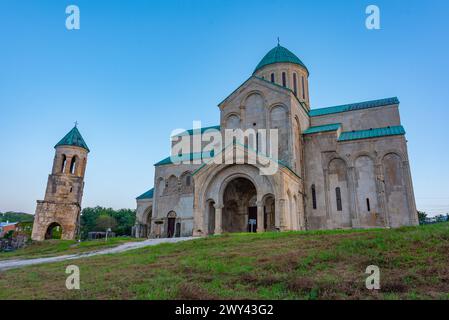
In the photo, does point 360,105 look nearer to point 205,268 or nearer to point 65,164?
point 205,268

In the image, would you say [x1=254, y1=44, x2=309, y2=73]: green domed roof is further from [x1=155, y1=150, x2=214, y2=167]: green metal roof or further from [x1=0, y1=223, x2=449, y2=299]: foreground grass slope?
[x1=0, y1=223, x2=449, y2=299]: foreground grass slope

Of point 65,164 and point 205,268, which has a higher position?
point 65,164

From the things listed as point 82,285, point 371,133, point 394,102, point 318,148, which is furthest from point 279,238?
point 394,102

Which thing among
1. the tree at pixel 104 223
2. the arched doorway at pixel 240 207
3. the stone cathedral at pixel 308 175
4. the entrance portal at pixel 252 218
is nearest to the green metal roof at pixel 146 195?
the stone cathedral at pixel 308 175

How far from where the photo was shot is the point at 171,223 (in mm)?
30297

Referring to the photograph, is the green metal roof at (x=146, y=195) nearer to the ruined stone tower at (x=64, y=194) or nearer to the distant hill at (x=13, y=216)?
the ruined stone tower at (x=64, y=194)

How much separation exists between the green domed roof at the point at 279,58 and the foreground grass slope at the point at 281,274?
21768 mm

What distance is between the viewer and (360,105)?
28078 millimetres

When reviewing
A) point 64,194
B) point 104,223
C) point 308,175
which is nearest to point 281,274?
point 308,175

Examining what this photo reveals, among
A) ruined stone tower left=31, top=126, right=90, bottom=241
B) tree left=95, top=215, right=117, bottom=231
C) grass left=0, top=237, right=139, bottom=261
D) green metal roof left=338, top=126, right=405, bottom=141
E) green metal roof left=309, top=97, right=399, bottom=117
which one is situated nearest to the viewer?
grass left=0, top=237, right=139, bottom=261

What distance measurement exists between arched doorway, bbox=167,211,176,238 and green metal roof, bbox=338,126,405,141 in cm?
1687

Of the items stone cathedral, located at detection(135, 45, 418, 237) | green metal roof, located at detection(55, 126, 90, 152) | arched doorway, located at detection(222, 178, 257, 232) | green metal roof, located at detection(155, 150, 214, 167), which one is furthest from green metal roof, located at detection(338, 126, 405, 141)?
green metal roof, located at detection(55, 126, 90, 152)

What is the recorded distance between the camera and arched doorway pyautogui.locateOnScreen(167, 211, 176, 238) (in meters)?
30.1

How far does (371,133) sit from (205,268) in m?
20.1
